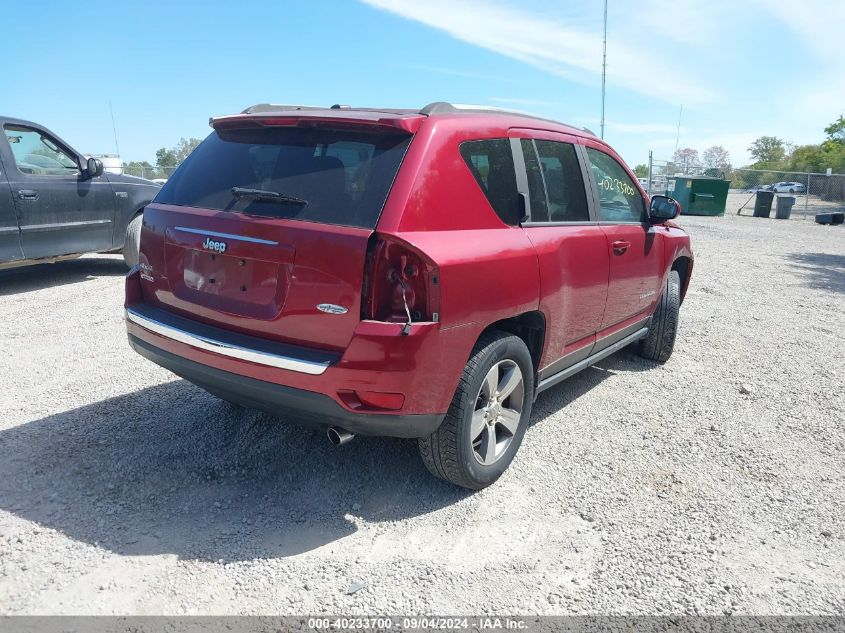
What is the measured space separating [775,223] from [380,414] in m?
23.5

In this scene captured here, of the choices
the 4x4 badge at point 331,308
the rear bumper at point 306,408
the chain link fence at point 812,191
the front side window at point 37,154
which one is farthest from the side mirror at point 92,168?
the chain link fence at point 812,191

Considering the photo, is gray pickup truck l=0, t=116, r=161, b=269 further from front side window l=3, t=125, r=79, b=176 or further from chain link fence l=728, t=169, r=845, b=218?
chain link fence l=728, t=169, r=845, b=218

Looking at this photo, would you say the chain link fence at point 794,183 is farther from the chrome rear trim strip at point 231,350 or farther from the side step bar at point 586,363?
the chrome rear trim strip at point 231,350

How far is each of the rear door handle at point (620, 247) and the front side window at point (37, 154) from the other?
22.2ft

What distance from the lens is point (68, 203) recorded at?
780 cm

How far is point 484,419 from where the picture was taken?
3.23m

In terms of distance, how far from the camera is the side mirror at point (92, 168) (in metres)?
7.86

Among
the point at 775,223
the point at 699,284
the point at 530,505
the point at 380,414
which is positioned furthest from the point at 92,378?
the point at 775,223

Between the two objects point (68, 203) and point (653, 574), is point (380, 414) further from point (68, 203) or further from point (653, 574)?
point (68, 203)

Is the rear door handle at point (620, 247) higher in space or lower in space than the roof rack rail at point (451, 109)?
lower

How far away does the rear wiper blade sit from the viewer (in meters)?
2.91

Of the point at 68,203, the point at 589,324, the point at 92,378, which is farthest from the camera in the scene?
the point at 68,203

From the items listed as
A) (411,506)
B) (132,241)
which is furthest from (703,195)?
(411,506)

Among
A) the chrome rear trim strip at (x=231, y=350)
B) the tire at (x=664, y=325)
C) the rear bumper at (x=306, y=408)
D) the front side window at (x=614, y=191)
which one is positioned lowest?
the tire at (x=664, y=325)
